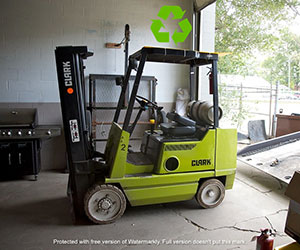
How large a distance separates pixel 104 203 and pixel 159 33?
3934mm

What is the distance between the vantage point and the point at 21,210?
345 centimetres

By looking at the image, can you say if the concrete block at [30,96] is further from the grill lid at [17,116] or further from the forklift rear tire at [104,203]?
the forklift rear tire at [104,203]

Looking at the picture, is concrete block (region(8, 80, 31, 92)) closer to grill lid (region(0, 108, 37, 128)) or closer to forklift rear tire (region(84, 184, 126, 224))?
grill lid (region(0, 108, 37, 128))

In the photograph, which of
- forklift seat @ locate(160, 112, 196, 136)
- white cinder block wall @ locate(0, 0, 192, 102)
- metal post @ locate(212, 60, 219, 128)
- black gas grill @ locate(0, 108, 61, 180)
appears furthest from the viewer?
white cinder block wall @ locate(0, 0, 192, 102)

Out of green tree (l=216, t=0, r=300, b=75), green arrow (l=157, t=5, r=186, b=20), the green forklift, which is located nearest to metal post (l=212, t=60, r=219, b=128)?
the green forklift

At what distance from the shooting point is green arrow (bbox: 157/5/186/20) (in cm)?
558

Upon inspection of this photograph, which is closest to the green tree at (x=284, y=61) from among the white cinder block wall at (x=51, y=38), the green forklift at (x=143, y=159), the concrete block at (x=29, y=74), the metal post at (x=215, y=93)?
the white cinder block wall at (x=51, y=38)

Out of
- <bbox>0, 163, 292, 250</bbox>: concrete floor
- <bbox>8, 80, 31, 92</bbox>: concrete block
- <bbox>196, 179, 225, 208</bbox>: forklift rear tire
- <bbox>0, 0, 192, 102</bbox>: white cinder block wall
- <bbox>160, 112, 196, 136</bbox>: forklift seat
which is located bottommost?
<bbox>0, 163, 292, 250</bbox>: concrete floor

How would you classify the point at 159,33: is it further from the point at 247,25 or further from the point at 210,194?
the point at 247,25

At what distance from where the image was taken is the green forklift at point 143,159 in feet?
10.1

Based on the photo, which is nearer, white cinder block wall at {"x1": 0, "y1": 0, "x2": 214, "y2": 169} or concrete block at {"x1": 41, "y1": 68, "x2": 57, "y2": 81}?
white cinder block wall at {"x1": 0, "y1": 0, "x2": 214, "y2": 169}

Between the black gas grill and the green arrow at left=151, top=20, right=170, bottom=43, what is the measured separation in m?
2.83

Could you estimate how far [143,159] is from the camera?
353cm

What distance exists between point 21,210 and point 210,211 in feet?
8.18
